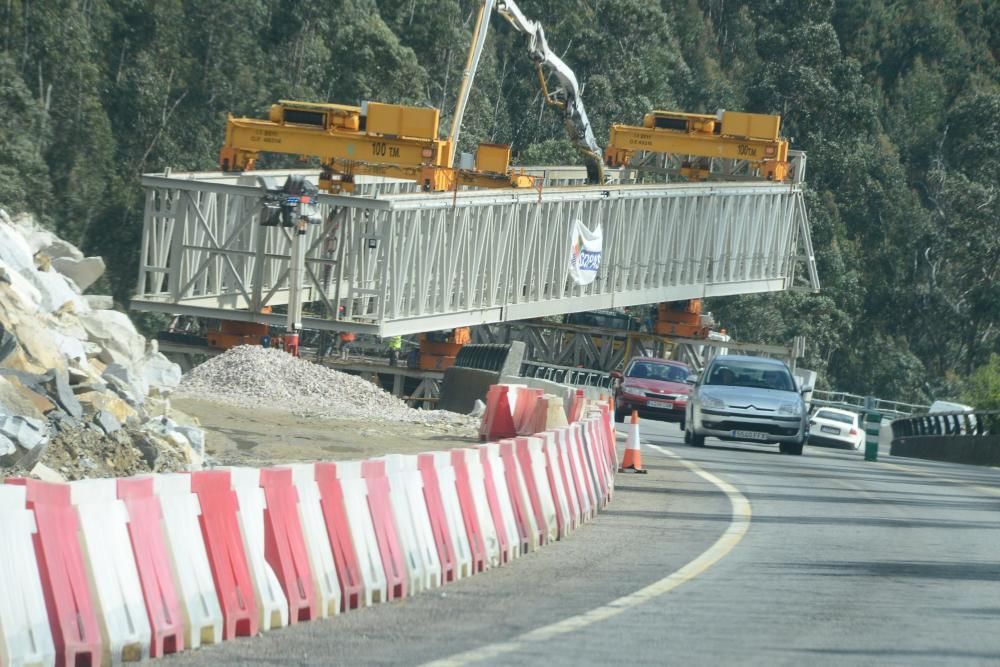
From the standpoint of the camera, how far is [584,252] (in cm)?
5084

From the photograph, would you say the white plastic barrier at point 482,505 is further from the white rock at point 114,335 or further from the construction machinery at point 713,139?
the construction machinery at point 713,139

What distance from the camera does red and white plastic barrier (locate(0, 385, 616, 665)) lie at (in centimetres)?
706

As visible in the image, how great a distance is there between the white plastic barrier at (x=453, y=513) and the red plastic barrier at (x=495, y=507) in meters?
0.55

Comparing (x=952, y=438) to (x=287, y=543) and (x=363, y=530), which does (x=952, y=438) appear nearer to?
(x=363, y=530)

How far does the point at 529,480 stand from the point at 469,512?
1.66 metres

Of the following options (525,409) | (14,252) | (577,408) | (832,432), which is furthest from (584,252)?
(577,408)

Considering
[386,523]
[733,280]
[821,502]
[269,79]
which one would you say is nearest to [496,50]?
[269,79]

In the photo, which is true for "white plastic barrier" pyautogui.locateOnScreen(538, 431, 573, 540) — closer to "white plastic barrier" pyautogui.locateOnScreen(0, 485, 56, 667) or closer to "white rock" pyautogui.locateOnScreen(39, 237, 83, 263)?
"white plastic barrier" pyautogui.locateOnScreen(0, 485, 56, 667)

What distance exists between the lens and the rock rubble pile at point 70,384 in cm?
1545

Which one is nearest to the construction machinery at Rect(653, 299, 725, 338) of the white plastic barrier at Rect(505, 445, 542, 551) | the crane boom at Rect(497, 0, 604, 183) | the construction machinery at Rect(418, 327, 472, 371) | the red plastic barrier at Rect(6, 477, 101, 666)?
the crane boom at Rect(497, 0, 604, 183)

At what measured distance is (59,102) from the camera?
67875 millimetres

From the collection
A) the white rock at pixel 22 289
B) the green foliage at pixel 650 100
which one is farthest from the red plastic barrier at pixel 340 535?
the green foliage at pixel 650 100

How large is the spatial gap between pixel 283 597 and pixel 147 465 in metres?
7.61

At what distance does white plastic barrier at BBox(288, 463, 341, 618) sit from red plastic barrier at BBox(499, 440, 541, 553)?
119 inches
